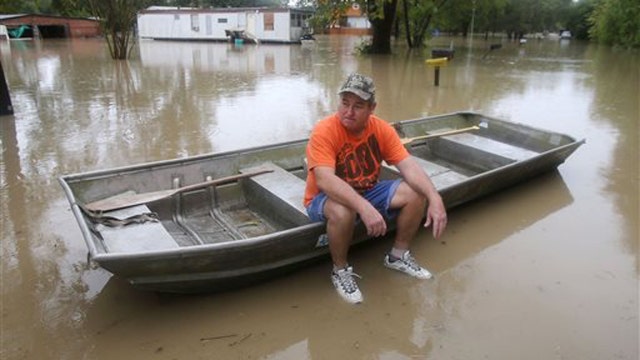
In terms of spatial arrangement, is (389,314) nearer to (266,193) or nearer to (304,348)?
(304,348)

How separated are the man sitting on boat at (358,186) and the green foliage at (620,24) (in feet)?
99.5

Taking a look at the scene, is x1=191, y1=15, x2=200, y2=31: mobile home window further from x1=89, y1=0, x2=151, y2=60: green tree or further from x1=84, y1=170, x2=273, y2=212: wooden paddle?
x1=84, y1=170, x2=273, y2=212: wooden paddle

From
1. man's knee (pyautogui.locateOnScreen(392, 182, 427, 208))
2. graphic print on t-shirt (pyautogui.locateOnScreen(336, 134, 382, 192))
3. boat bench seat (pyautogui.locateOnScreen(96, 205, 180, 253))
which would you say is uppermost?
graphic print on t-shirt (pyautogui.locateOnScreen(336, 134, 382, 192))

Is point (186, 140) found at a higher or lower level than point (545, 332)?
higher

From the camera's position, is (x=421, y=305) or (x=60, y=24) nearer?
(x=421, y=305)

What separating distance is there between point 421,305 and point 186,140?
4811 mm

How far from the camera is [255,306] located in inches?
121

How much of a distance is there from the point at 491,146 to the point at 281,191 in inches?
109

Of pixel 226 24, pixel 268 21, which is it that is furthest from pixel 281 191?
pixel 226 24

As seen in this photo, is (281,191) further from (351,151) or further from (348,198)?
(348,198)

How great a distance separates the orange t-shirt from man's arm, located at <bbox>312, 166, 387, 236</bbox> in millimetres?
72

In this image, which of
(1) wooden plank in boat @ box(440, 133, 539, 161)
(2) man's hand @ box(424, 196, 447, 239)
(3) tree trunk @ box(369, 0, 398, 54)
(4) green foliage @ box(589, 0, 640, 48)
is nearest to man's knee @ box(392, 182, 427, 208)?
(2) man's hand @ box(424, 196, 447, 239)

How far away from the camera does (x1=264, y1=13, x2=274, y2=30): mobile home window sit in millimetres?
30219

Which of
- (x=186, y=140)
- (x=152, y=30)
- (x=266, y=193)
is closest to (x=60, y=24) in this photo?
(x=152, y=30)
